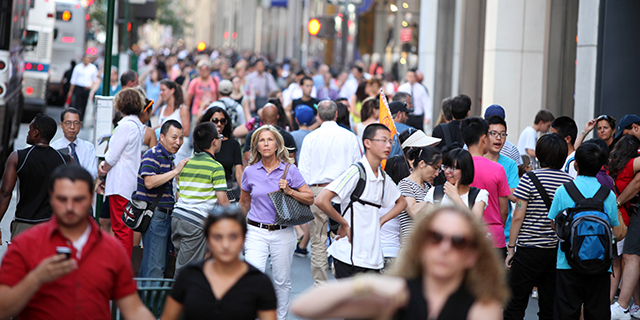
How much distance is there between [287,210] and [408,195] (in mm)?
1009

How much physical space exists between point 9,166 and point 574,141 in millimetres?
5637

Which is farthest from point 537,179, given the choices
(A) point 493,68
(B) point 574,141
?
(A) point 493,68

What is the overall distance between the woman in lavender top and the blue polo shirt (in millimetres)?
2027

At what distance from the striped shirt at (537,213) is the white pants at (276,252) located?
1.95 meters

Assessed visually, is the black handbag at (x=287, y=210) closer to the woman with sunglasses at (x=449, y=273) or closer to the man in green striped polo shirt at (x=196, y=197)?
the man in green striped polo shirt at (x=196, y=197)

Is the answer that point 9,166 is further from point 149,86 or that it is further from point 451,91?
point 451,91

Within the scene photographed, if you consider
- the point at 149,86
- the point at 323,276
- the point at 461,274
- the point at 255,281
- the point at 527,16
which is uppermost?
the point at 527,16

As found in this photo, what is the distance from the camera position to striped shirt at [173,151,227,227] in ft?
21.6

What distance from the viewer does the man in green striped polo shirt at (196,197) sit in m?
6.57

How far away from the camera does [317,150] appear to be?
849 centimetres

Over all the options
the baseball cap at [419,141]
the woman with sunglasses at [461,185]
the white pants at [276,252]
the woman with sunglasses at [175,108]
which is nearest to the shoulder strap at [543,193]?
the woman with sunglasses at [461,185]

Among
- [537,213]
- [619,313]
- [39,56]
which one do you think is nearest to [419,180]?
[537,213]

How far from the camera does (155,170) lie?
6.84 metres

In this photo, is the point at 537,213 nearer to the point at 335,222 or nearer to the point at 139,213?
the point at 335,222
